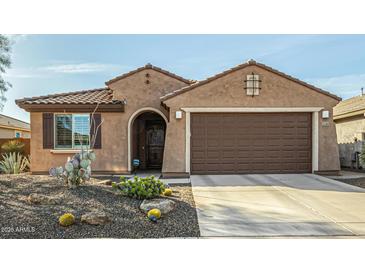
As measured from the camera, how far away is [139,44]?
10359mm

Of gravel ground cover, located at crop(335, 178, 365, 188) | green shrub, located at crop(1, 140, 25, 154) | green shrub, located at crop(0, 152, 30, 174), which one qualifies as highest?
green shrub, located at crop(1, 140, 25, 154)

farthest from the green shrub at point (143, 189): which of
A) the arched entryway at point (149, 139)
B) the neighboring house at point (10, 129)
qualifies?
the neighboring house at point (10, 129)

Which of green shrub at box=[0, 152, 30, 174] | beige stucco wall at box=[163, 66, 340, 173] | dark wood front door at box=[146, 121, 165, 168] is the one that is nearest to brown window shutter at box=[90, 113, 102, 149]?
dark wood front door at box=[146, 121, 165, 168]

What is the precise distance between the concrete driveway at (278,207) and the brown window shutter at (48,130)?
6516 millimetres

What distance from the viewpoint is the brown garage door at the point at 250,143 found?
11398mm

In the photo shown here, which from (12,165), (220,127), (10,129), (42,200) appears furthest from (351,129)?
(10,129)

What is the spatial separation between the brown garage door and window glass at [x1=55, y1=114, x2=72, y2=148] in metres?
5.41

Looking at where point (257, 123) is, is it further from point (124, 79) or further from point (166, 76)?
point (124, 79)

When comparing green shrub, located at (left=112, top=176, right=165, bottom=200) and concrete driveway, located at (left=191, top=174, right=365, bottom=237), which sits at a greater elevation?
green shrub, located at (left=112, top=176, right=165, bottom=200)

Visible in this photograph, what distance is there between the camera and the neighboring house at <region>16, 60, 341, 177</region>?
11.2 m

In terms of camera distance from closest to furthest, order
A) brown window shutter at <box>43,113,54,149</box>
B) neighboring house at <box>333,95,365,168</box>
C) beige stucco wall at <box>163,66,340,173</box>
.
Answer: beige stucco wall at <box>163,66,340,173</box> < brown window shutter at <box>43,113,54,149</box> < neighboring house at <box>333,95,365,168</box>

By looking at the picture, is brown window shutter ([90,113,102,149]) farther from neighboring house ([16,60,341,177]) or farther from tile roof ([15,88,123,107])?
tile roof ([15,88,123,107])

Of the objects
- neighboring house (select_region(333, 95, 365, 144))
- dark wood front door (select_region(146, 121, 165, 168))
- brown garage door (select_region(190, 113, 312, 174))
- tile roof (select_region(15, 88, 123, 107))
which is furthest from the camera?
dark wood front door (select_region(146, 121, 165, 168))
